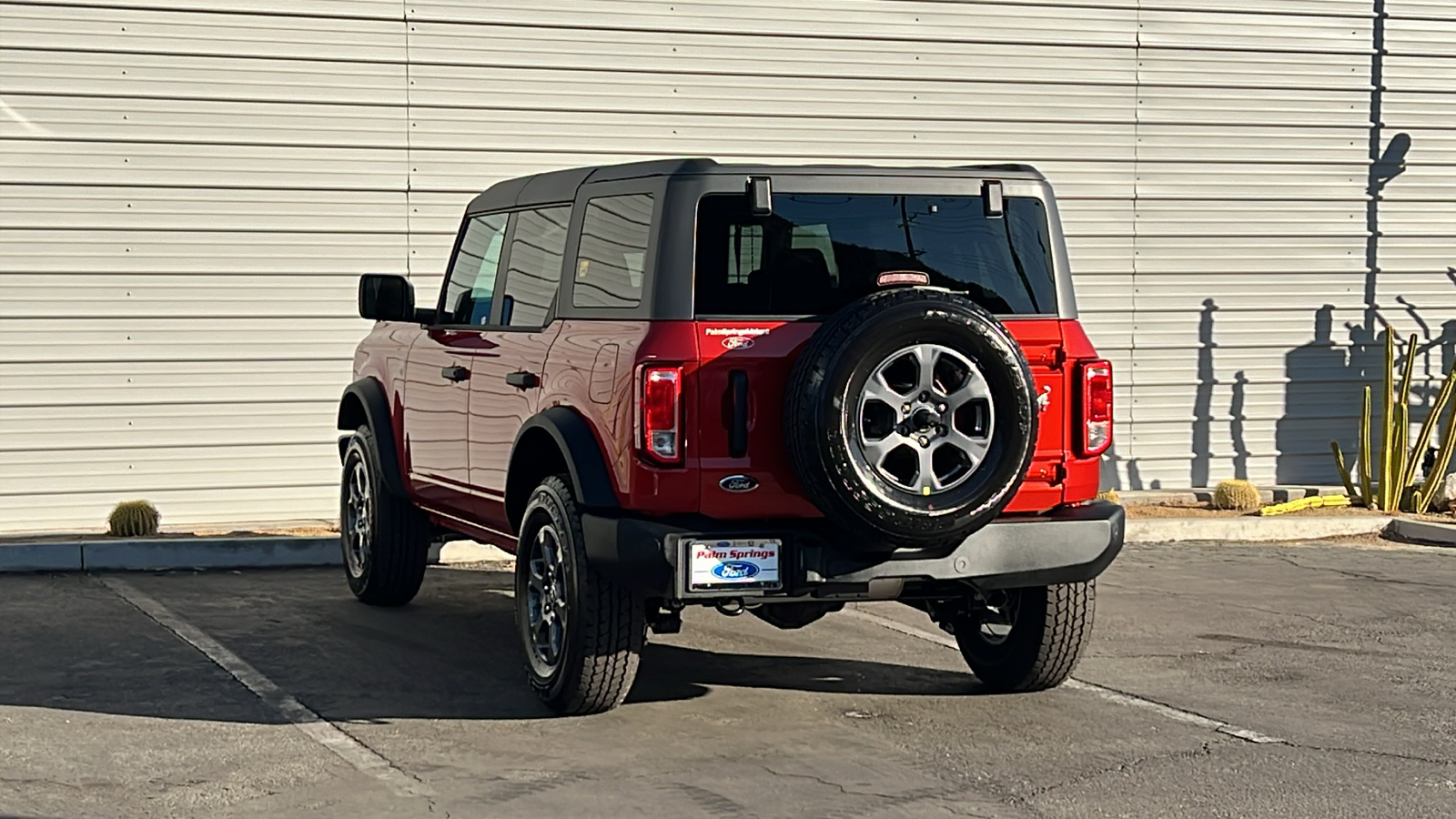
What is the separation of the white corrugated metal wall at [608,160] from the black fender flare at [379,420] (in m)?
3.45

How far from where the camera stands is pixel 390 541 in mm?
9492

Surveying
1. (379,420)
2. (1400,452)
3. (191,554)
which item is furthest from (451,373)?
(1400,452)

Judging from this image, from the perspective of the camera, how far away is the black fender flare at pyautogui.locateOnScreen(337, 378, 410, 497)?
9.29 meters

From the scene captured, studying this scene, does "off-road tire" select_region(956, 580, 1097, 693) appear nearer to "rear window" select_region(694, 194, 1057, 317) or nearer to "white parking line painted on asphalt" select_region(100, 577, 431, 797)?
"rear window" select_region(694, 194, 1057, 317)

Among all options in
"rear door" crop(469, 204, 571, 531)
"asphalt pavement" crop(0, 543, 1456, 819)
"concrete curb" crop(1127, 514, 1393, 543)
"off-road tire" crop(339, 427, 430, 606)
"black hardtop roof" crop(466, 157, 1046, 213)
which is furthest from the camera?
"concrete curb" crop(1127, 514, 1393, 543)

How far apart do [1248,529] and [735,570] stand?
7.41 meters

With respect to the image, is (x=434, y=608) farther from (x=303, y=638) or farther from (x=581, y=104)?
(x=581, y=104)

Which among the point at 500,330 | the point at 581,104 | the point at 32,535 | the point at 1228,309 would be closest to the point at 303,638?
the point at 500,330

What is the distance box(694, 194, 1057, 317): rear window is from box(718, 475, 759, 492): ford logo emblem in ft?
1.87

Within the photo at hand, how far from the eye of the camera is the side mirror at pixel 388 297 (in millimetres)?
9016

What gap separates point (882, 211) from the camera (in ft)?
23.2

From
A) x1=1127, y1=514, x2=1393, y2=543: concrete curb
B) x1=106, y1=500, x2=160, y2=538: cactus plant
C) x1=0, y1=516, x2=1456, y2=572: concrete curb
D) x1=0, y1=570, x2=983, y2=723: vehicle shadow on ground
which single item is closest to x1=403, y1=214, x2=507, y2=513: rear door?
x1=0, y1=570, x2=983, y2=723: vehicle shadow on ground

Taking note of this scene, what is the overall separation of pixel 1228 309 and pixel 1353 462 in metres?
1.58

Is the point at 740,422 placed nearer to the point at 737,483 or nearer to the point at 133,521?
the point at 737,483
